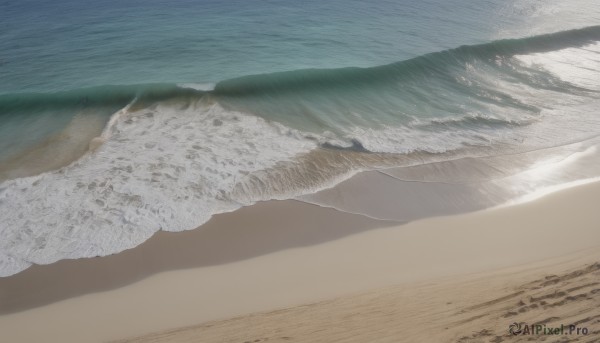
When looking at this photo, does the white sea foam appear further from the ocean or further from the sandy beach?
the sandy beach

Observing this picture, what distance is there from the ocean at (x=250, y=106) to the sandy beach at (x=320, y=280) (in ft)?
1.57

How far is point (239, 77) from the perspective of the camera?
1191 cm

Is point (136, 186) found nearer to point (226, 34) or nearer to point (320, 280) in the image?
point (320, 280)

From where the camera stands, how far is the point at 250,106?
10922 mm

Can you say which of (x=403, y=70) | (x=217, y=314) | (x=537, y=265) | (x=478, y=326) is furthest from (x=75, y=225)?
(x=403, y=70)

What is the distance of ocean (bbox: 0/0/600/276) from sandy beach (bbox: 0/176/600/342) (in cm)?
48

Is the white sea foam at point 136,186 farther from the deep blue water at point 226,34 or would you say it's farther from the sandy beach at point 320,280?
the deep blue water at point 226,34

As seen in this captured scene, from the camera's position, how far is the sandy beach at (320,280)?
5.08 metres

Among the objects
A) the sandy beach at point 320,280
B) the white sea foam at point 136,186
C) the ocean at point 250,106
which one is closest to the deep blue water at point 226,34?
the ocean at point 250,106

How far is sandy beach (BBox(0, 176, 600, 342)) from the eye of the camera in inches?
200

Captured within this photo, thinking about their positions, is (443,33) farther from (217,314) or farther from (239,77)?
(217,314)

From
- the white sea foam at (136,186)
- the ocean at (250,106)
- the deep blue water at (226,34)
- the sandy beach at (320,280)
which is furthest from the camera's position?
the deep blue water at (226,34)

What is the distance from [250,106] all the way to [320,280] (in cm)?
607

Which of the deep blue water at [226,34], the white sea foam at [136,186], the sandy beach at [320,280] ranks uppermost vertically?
the deep blue water at [226,34]
